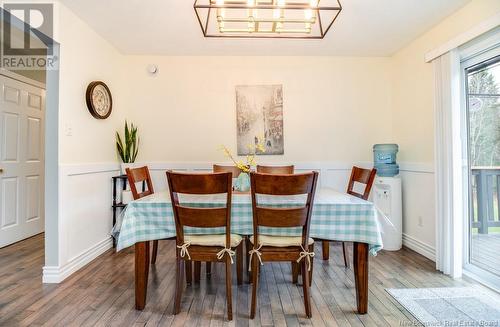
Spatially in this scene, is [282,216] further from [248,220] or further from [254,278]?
[254,278]

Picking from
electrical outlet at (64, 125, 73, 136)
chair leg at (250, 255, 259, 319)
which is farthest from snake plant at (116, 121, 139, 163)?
chair leg at (250, 255, 259, 319)

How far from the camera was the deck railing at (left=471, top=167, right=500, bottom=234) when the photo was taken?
247cm

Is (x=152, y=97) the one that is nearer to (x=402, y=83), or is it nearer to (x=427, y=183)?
(x=402, y=83)

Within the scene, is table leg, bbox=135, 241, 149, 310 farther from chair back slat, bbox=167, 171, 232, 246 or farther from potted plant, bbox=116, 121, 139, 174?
potted plant, bbox=116, 121, 139, 174

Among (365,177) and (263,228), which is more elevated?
(365,177)

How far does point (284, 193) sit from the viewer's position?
1.66 metres

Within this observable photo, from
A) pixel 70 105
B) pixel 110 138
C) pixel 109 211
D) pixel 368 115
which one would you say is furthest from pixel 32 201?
pixel 368 115

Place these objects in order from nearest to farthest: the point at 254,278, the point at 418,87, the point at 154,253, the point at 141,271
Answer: the point at 254,278, the point at 141,271, the point at 154,253, the point at 418,87

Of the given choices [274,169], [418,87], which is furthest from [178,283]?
[418,87]

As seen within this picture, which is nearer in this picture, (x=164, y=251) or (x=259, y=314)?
(x=259, y=314)

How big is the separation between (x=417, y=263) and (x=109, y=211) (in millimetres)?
3555

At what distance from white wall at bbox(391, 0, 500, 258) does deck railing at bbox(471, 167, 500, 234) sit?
0.36 meters

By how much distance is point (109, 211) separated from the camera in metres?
3.24

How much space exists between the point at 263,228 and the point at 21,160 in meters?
3.53
